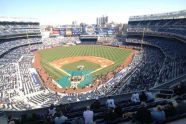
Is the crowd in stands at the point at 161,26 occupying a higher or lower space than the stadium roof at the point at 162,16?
lower

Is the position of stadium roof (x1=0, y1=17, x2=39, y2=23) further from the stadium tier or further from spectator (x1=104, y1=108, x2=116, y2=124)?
spectator (x1=104, y1=108, x2=116, y2=124)

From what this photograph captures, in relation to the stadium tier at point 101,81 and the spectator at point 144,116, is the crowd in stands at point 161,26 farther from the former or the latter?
the spectator at point 144,116

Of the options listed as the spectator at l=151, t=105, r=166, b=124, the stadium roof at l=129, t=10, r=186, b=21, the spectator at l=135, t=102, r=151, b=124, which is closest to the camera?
the spectator at l=151, t=105, r=166, b=124

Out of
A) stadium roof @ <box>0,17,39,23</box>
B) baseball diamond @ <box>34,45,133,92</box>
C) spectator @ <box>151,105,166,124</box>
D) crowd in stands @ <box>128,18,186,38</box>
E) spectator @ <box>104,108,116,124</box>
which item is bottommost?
baseball diamond @ <box>34,45,133,92</box>

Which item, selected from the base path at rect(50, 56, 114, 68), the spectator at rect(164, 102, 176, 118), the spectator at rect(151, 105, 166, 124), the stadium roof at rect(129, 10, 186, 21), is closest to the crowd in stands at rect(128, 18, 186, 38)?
the stadium roof at rect(129, 10, 186, 21)

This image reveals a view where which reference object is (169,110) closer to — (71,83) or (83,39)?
(71,83)

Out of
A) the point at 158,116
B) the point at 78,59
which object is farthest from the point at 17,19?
the point at 158,116

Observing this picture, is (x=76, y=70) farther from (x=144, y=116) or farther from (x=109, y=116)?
(x=144, y=116)

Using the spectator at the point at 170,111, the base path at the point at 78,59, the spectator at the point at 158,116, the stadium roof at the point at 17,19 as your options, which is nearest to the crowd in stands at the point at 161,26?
the base path at the point at 78,59

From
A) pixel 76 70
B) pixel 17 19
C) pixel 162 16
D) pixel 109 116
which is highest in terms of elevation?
pixel 162 16
